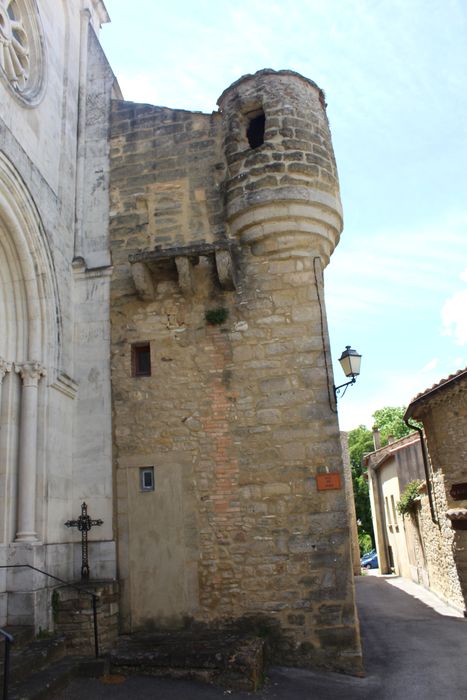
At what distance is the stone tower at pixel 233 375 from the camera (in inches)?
277

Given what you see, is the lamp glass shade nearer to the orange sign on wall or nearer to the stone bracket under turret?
the orange sign on wall

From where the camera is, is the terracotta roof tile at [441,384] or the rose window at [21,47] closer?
the rose window at [21,47]

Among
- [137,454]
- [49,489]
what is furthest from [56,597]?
[137,454]

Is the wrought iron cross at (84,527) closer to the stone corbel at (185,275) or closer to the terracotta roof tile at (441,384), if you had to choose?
the stone corbel at (185,275)

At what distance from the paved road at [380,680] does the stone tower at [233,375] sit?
18.0 inches

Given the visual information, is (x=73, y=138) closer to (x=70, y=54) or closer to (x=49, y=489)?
A: (x=70, y=54)

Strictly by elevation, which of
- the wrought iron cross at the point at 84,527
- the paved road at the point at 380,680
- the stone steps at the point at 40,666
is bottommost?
the paved road at the point at 380,680

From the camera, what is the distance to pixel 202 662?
5984mm

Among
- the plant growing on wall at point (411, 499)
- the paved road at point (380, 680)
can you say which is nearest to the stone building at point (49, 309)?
the paved road at point (380, 680)

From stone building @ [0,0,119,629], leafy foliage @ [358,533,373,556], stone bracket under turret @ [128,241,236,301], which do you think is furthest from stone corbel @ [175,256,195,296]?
leafy foliage @ [358,533,373,556]

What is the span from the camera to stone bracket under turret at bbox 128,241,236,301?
7.80 meters

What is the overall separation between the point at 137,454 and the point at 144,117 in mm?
5285

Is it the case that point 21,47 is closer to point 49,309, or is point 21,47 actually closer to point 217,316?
point 49,309

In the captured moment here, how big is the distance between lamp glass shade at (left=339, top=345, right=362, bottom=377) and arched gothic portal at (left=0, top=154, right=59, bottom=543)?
3813 mm
